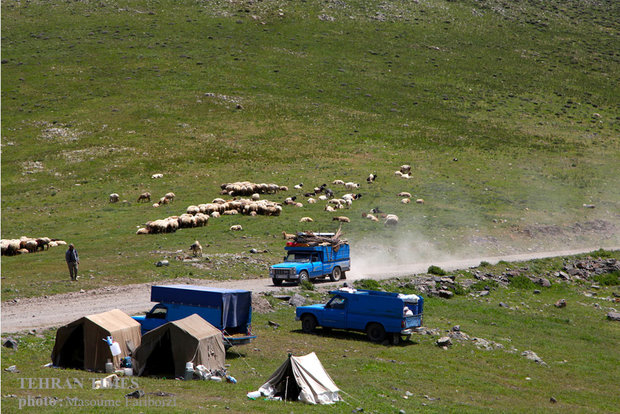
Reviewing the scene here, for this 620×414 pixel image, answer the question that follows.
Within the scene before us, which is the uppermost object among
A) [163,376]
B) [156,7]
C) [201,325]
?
[156,7]

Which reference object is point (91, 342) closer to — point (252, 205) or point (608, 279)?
point (252, 205)

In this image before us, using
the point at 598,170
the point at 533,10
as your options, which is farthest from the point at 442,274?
the point at 533,10

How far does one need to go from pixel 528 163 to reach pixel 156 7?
76793 mm

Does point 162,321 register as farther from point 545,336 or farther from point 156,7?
point 156,7

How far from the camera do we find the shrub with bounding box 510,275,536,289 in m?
41.9

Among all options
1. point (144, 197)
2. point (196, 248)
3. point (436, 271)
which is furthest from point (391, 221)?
point (144, 197)

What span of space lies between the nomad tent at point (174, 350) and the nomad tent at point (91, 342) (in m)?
0.86

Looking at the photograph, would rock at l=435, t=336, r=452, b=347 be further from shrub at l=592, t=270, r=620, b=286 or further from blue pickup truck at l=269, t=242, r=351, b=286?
shrub at l=592, t=270, r=620, b=286

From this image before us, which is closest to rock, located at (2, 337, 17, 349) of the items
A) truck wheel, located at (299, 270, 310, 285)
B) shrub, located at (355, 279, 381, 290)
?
truck wheel, located at (299, 270, 310, 285)

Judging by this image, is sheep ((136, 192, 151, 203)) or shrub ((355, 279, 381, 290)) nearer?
shrub ((355, 279, 381, 290))

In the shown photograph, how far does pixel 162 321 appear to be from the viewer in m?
23.3

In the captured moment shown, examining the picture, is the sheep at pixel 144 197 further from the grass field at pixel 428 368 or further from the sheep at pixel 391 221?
the grass field at pixel 428 368

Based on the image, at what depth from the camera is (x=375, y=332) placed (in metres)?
27.4

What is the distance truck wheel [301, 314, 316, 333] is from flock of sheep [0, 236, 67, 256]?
2651 cm
